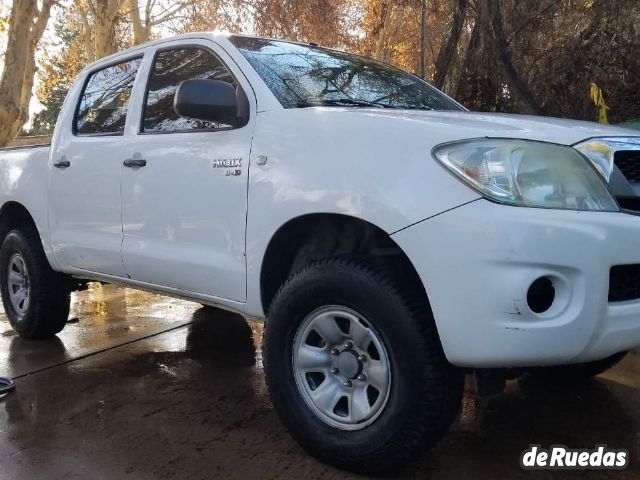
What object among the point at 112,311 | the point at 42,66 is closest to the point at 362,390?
the point at 112,311

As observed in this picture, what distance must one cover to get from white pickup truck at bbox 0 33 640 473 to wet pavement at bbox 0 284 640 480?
288 millimetres

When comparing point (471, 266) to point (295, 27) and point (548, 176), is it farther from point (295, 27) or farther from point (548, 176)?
point (295, 27)

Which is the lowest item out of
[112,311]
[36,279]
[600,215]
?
[112,311]

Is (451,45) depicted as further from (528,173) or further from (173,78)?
(528,173)

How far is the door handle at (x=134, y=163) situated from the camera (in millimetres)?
3782

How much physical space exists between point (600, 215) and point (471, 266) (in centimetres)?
52

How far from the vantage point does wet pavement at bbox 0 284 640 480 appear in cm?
294

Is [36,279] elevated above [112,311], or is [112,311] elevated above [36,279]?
[36,279]

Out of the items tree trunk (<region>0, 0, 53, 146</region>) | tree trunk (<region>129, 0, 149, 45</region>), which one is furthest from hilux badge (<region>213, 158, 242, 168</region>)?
tree trunk (<region>129, 0, 149, 45</region>)

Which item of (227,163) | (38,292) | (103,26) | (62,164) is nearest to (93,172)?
(62,164)

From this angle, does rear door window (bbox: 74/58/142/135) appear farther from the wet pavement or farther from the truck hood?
the truck hood

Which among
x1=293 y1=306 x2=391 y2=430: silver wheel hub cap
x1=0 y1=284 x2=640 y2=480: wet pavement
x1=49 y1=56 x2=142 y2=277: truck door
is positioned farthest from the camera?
x1=49 y1=56 x2=142 y2=277: truck door

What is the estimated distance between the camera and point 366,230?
293 centimetres

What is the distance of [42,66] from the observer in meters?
25.6
